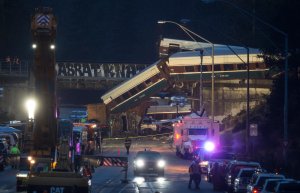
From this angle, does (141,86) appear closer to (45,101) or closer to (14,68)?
(14,68)

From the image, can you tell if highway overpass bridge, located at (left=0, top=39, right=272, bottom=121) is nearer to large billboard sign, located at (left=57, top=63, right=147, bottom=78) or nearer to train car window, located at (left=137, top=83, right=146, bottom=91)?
train car window, located at (left=137, top=83, right=146, bottom=91)

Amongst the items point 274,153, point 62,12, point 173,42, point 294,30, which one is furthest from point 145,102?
point 62,12

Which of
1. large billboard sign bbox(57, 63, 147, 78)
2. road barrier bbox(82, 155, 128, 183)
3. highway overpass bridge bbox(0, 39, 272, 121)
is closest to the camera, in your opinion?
road barrier bbox(82, 155, 128, 183)

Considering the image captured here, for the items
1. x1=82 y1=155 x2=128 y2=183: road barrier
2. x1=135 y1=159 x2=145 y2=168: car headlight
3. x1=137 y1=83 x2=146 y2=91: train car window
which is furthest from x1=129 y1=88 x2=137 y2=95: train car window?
x1=82 y1=155 x2=128 y2=183: road barrier

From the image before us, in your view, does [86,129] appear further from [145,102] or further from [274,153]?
[145,102]

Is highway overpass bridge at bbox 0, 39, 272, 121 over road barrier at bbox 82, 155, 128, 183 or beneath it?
over

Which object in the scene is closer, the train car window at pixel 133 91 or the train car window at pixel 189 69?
the train car window at pixel 189 69

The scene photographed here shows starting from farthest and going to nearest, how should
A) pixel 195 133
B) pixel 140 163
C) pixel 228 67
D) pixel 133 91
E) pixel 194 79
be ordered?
pixel 194 79 → pixel 133 91 → pixel 228 67 → pixel 195 133 → pixel 140 163

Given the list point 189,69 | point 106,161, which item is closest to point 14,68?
point 189,69

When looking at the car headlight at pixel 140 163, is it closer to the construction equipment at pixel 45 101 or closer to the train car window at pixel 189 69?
the construction equipment at pixel 45 101

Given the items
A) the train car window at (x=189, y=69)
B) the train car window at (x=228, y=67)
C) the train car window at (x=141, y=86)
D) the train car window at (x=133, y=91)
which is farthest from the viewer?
the train car window at (x=133, y=91)

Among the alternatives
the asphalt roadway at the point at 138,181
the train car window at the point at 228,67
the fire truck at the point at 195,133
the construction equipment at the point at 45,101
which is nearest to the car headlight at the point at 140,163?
the asphalt roadway at the point at 138,181

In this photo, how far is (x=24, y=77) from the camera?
112 metres

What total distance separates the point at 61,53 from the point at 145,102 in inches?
1968
